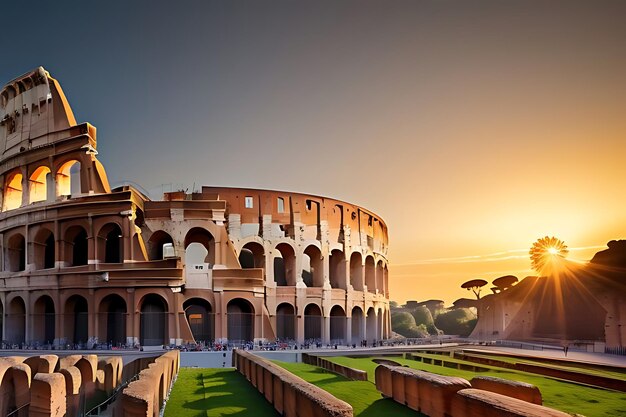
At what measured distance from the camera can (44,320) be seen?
43.2m

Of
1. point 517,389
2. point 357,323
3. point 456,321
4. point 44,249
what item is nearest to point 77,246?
point 44,249

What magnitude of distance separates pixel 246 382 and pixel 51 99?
32.5 metres

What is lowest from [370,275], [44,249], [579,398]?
[579,398]

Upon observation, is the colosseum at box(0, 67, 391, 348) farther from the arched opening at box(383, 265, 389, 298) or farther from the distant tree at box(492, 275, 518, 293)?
the distant tree at box(492, 275, 518, 293)

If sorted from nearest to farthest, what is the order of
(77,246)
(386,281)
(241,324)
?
(241,324) < (77,246) < (386,281)

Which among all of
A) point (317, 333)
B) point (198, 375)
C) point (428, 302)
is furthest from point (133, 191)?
point (428, 302)

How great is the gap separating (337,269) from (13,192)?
2569cm

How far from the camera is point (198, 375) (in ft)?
77.7

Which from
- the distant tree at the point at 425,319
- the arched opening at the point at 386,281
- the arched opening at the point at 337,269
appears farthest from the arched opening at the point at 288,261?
the distant tree at the point at 425,319

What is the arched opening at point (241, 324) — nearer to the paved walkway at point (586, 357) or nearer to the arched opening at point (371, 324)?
the paved walkway at point (586, 357)

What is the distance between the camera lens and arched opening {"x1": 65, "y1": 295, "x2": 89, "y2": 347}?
4169cm

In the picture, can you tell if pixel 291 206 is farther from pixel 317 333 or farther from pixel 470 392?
pixel 470 392

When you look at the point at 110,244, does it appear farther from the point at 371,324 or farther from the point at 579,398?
the point at 579,398

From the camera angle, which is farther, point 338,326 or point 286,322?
point 338,326
